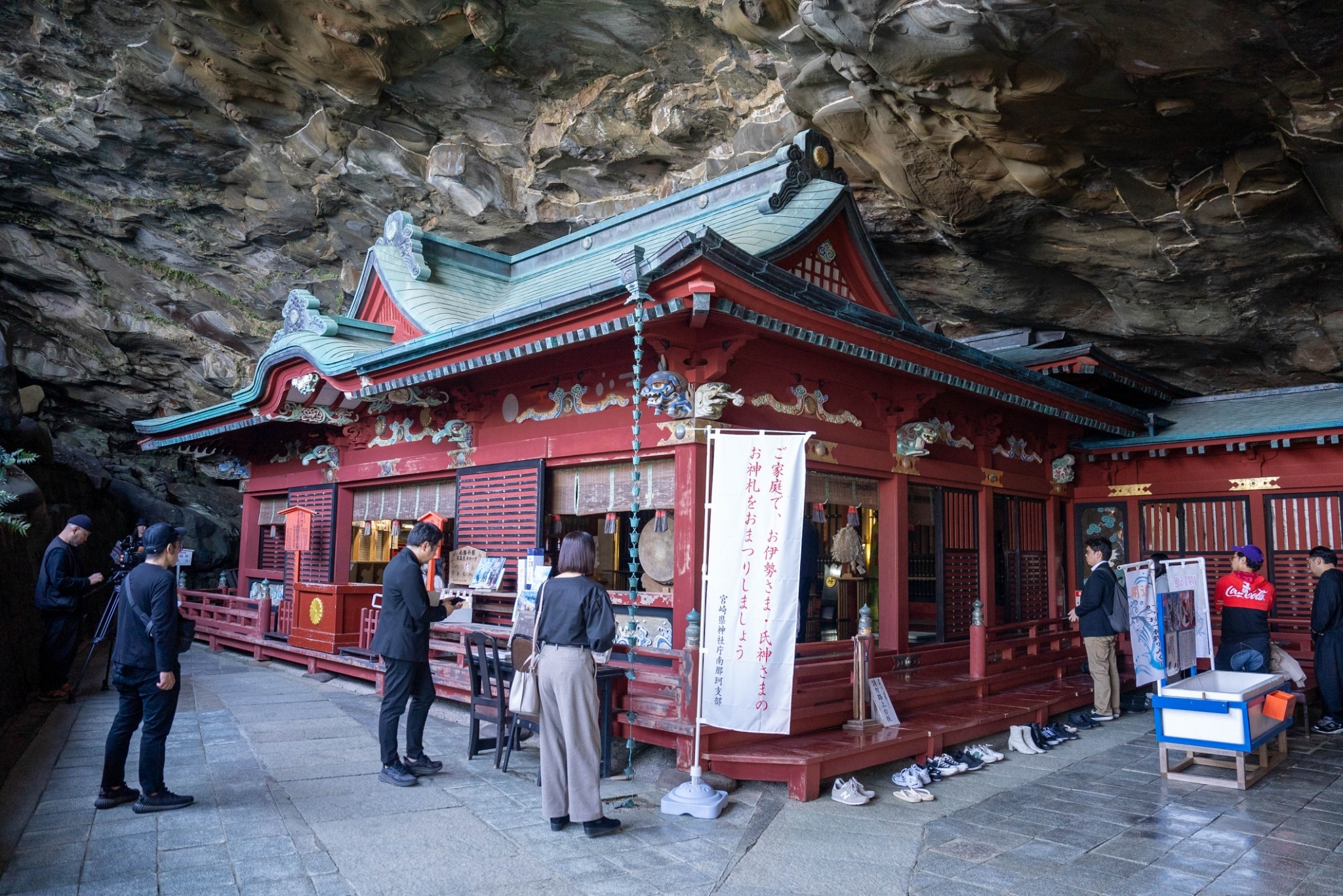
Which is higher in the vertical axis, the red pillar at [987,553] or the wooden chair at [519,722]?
the red pillar at [987,553]

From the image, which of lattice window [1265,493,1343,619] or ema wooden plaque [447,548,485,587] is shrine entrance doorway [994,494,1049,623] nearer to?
lattice window [1265,493,1343,619]

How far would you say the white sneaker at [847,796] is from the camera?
19.7ft

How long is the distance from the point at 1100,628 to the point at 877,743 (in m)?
3.95

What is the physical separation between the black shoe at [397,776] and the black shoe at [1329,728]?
29.9ft

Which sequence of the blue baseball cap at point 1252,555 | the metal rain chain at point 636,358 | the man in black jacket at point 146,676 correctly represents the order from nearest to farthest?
→ the man in black jacket at point 146,676 → the metal rain chain at point 636,358 → the blue baseball cap at point 1252,555

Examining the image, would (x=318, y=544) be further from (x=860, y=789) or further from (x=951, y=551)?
(x=860, y=789)

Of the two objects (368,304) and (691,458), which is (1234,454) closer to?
(691,458)

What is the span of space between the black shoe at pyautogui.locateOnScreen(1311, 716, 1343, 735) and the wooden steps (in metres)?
2.61

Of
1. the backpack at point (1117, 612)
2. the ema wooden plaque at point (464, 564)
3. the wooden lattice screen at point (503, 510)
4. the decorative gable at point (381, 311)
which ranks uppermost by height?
the decorative gable at point (381, 311)

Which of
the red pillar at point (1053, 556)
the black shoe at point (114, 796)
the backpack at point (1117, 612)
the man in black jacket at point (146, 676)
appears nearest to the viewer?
the man in black jacket at point (146, 676)

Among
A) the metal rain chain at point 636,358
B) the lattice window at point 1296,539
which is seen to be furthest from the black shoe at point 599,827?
the lattice window at point 1296,539

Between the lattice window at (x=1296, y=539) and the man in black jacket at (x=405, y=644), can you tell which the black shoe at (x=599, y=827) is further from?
the lattice window at (x=1296, y=539)

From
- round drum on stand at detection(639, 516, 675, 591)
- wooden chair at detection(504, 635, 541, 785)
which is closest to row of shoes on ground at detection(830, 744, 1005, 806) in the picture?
wooden chair at detection(504, 635, 541, 785)

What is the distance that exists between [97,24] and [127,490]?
40.9ft
